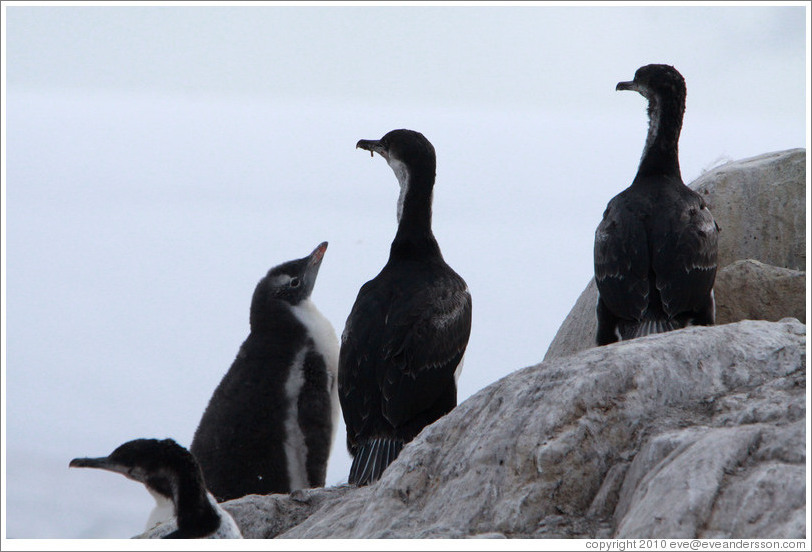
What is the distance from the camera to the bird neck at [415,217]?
8.70 metres

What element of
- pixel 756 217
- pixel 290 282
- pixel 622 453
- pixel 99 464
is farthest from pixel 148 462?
pixel 756 217

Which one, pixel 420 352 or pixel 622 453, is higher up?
pixel 420 352

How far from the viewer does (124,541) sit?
530 cm

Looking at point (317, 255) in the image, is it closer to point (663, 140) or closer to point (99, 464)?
point (663, 140)

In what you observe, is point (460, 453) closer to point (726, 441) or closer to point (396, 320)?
point (726, 441)

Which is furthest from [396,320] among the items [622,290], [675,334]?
[675,334]

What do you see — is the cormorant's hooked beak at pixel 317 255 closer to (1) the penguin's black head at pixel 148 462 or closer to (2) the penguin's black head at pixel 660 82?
(2) the penguin's black head at pixel 660 82

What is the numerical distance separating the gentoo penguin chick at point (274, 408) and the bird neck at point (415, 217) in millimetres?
947

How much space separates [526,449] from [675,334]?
1.20m

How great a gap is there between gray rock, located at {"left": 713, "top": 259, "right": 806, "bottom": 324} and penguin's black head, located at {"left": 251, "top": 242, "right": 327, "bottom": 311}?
3.21m

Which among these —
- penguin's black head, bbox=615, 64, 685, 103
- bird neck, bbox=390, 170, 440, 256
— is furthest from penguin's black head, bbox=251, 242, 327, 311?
penguin's black head, bbox=615, 64, 685, 103

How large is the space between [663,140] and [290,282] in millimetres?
3154

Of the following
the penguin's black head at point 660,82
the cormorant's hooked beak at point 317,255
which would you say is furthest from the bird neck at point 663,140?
the cormorant's hooked beak at point 317,255

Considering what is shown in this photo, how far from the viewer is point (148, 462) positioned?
6.25 meters
